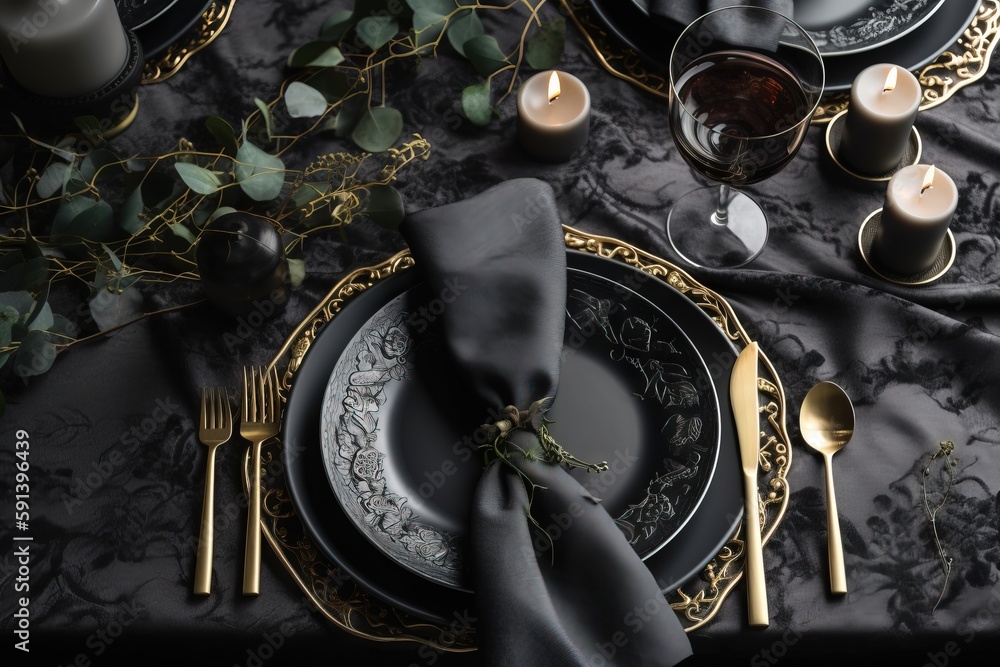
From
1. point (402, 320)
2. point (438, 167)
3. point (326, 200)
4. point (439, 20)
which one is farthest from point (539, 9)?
point (402, 320)

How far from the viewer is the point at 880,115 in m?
0.97

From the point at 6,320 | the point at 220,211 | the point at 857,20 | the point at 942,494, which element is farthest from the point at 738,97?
the point at 6,320

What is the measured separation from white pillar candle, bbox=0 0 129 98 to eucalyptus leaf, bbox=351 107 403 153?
0.28 metres

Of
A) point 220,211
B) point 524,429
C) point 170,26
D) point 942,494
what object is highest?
point 170,26

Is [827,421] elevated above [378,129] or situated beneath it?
situated beneath

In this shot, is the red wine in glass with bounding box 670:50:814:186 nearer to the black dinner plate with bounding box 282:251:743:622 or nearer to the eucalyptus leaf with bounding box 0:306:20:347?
the black dinner plate with bounding box 282:251:743:622

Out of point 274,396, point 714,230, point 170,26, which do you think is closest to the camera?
point 274,396

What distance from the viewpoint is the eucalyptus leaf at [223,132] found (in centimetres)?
100

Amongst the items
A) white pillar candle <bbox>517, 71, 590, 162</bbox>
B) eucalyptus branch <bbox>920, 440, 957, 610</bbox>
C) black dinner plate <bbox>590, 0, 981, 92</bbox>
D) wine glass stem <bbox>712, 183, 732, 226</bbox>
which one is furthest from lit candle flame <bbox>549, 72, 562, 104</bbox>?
eucalyptus branch <bbox>920, 440, 957, 610</bbox>

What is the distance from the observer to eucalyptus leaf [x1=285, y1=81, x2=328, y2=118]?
3.37ft

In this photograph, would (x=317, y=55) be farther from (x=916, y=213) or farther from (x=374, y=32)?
(x=916, y=213)

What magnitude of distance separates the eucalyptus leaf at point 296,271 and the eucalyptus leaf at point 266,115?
0.18 m

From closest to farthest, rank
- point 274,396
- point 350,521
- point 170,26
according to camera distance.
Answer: point 350,521
point 274,396
point 170,26

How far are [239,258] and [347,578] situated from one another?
1.07 feet
